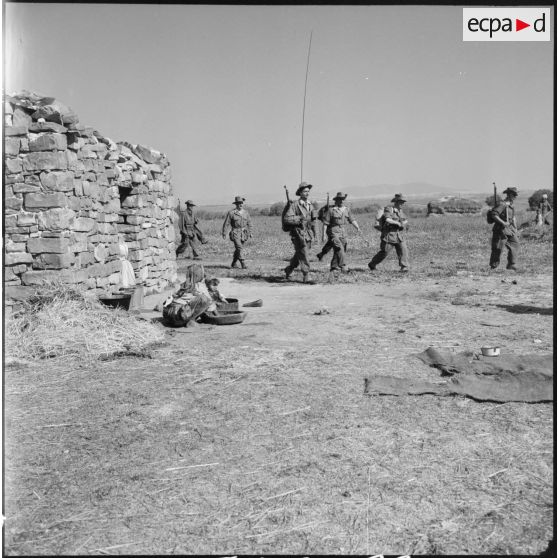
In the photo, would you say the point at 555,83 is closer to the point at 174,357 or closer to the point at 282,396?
the point at 282,396

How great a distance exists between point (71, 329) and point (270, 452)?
11.9 feet

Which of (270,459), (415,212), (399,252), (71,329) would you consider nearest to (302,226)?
(399,252)

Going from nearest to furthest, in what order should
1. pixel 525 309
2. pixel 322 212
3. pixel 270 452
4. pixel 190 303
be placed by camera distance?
pixel 270 452 < pixel 190 303 < pixel 525 309 < pixel 322 212

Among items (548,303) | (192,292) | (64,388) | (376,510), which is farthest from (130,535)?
(548,303)

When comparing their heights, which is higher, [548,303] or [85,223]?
[85,223]

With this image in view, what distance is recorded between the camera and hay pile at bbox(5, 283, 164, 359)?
6.39m

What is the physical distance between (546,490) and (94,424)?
292 cm

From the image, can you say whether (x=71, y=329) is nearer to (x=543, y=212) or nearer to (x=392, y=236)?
(x=392, y=236)

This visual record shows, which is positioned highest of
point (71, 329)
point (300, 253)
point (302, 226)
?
point (302, 226)

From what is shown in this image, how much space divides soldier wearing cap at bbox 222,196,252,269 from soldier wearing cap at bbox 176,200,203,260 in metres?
2.69

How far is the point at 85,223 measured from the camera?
8.53 metres

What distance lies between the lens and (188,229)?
1822 cm

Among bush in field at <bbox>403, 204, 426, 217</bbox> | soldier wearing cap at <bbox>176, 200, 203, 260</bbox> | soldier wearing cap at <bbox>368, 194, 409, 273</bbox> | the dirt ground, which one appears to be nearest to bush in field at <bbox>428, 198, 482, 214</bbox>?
bush in field at <bbox>403, 204, 426, 217</bbox>

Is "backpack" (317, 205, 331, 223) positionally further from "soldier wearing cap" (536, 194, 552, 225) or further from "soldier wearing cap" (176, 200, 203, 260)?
"soldier wearing cap" (536, 194, 552, 225)
